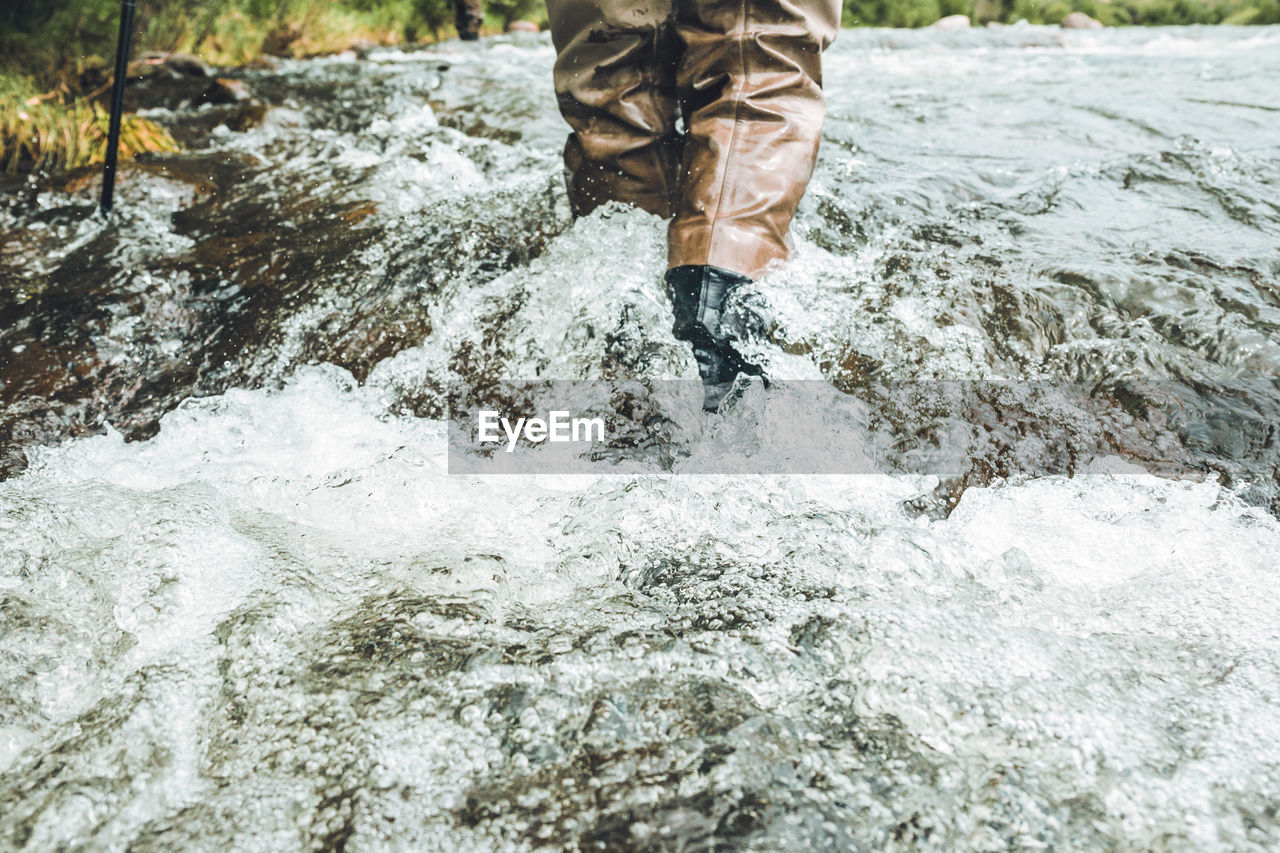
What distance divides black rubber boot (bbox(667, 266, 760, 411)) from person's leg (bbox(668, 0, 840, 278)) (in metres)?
0.03

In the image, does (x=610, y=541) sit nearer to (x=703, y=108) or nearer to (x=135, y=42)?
(x=703, y=108)

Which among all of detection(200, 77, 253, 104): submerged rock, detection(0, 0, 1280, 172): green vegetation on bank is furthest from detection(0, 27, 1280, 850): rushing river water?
detection(200, 77, 253, 104): submerged rock

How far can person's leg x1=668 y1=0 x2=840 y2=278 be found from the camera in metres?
1.71

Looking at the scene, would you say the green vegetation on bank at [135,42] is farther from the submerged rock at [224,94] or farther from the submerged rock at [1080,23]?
the submerged rock at [1080,23]

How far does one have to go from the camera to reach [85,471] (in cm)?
164

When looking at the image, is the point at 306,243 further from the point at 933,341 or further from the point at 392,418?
the point at 933,341

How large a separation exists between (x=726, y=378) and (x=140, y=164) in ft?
8.69

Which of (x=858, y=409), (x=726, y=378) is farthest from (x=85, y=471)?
(x=858, y=409)

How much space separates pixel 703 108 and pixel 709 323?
583mm

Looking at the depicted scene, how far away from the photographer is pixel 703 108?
1.85 metres

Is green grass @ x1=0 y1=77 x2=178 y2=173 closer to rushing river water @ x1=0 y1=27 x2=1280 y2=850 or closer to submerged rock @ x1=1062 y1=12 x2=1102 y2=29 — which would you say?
rushing river water @ x1=0 y1=27 x2=1280 y2=850

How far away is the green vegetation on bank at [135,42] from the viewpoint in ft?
10.6

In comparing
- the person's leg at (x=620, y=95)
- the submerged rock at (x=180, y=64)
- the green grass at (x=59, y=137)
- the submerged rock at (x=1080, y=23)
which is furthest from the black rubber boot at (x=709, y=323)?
the submerged rock at (x=1080, y=23)

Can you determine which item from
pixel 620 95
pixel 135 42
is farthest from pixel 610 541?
pixel 135 42
